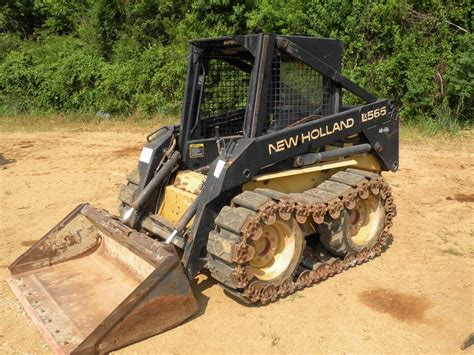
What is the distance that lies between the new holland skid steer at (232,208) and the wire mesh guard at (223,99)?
0.05 feet

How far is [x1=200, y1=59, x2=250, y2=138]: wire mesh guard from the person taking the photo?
528 cm

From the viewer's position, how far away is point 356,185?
15.5 feet

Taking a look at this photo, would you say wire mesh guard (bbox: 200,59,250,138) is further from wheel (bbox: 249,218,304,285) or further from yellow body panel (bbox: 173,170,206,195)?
wheel (bbox: 249,218,304,285)

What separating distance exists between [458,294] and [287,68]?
8.36 feet

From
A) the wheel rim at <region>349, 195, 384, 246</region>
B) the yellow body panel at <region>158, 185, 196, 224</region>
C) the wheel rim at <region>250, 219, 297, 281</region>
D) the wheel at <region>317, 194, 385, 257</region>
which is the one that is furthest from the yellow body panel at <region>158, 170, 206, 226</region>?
the wheel rim at <region>349, 195, 384, 246</region>

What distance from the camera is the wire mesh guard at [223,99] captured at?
5281 millimetres

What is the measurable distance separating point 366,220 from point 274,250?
132 cm

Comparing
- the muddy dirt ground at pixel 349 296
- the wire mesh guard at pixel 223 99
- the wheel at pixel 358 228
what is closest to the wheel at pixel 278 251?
the muddy dirt ground at pixel 349 296

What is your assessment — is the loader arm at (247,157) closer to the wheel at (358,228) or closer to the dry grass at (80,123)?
the wheel at (358,228)

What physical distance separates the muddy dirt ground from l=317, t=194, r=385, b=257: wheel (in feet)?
0.80

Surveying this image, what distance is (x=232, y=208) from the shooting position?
4.05m

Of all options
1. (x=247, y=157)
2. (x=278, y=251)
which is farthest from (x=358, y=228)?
(x=247, y=157)

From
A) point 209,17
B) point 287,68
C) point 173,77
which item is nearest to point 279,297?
point 287,68

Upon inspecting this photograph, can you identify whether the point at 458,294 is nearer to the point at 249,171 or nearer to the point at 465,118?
the point at 249,171
